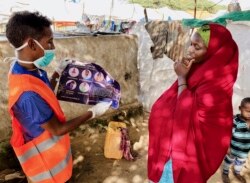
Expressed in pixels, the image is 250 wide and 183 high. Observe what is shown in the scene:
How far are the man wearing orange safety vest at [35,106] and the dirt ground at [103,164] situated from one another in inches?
71.8

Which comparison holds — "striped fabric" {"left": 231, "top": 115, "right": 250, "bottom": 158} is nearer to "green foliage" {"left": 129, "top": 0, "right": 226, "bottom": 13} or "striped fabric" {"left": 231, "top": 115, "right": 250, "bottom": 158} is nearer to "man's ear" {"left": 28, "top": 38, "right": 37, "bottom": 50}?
"man's ear" {"left": 28, "top": 38, "right": 37, "bottom": 50}

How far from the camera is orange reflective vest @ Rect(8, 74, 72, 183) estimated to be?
1942 millimetres

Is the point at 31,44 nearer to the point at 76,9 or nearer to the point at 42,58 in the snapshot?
the point at 42,58

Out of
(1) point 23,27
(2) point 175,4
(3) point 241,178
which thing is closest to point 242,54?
(3) point 241,178

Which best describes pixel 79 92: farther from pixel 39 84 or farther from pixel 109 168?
pixel 109 168

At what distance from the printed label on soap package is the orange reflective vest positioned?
0.68 feet

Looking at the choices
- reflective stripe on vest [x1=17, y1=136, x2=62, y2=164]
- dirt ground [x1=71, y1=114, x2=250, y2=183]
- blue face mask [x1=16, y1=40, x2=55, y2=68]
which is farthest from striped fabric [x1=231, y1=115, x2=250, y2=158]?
blue face mask [x1=16, y1=40, x2=55, y2=68]

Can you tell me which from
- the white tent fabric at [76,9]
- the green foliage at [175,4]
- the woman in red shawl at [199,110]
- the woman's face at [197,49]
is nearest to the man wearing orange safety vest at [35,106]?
the woman in red shawl at [199,110]

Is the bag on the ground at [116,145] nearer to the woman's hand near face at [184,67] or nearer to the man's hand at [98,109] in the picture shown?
the man's hand at [98,109]

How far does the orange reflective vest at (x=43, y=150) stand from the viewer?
6.37ft

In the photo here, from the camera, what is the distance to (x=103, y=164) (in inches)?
169

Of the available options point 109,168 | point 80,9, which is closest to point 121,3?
point 80,9

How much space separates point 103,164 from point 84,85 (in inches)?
89.6

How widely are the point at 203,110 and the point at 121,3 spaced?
12.9 metres
